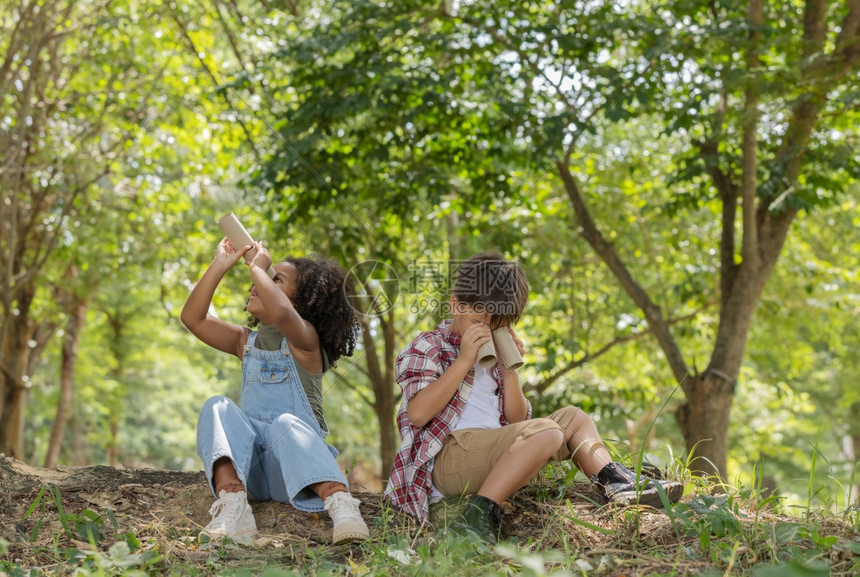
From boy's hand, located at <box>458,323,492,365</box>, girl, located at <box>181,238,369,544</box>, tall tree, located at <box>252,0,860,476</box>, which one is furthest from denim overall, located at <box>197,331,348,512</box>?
tall tree, located at <box>252,0,860,476</box>

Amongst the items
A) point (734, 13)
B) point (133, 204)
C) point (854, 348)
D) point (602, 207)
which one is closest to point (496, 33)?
point (734, 13)

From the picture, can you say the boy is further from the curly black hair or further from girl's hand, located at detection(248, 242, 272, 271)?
girl's hand, located at detection(248, 242, 272, 271)

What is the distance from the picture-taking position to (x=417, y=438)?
292cm

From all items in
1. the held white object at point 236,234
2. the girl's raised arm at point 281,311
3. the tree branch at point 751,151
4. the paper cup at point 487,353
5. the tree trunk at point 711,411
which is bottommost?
the tree trunk at point 711,411

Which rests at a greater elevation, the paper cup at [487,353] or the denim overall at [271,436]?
the paper cup at [487,353]

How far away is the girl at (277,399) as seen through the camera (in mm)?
2822

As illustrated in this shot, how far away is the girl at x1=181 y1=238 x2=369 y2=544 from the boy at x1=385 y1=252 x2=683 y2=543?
30cm

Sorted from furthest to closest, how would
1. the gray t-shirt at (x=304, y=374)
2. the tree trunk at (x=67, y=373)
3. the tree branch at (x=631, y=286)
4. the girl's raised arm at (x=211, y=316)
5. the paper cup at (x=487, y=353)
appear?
the tree trunk at (x=67, y=373), the tree branch at (x=631, y=286), the gray t-shirt at (x=304, y=374), the girl's raised arm at (x=211, y=316), the paper cup at (x=487, y=353)

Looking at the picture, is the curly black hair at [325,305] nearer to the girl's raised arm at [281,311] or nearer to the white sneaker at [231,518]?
the girl's raised arm at [281,311]

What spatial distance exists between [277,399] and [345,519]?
680 millimetres

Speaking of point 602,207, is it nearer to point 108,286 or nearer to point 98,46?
point 98,46

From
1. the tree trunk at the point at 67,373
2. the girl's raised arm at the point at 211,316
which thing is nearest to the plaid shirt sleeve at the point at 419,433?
the girl's raised arm at the point at 211,316

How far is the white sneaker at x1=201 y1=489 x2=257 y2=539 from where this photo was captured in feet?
8.83

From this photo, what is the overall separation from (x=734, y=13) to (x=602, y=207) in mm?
2326
